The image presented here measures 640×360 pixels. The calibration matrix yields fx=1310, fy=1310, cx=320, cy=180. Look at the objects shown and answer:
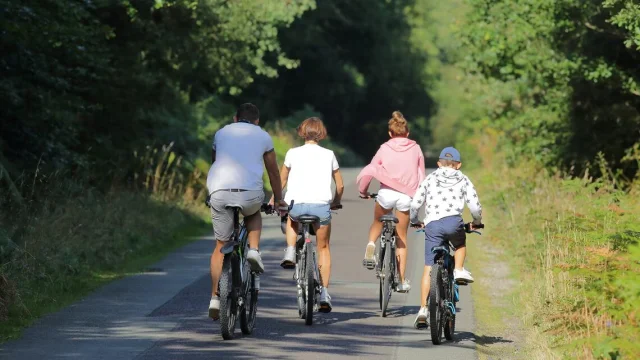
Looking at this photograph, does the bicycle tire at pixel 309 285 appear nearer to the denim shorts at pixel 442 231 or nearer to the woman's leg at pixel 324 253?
the woman's leg at pixel 324 253

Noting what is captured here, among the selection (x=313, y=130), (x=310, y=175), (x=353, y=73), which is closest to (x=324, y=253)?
(x=310, y=175)

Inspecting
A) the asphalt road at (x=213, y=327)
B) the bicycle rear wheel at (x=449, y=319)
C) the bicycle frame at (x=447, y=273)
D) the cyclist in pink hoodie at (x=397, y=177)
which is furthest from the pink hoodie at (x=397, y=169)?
the bicycle rear wheel at (x=449, y=319)

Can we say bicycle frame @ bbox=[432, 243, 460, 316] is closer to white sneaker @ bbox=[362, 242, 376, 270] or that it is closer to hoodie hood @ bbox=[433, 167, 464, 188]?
hoodie hood @ bbox=[433, 167, 464, 188]

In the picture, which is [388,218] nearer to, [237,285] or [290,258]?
[290,258]

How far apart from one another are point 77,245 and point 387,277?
5117 mm

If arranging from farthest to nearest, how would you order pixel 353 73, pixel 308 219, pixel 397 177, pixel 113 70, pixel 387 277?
pixel 353 73 → pixel 113 70 → pixel 397 177 → pixel 387 277 → pixel 308 219

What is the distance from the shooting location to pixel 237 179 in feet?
36.1

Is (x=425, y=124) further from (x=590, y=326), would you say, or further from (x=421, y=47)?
(x=590, y=326)

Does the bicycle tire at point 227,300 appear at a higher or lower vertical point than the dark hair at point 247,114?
lower

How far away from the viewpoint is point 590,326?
9531mm

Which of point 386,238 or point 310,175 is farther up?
point 310,175

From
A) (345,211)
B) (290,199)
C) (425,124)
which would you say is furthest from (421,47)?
(290,199)

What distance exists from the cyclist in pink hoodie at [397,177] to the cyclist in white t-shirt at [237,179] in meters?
1.82

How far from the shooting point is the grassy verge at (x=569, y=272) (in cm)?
837
